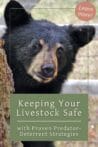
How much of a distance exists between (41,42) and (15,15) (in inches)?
12.3

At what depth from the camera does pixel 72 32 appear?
3428 centimetres

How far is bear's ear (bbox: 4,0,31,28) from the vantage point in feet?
112

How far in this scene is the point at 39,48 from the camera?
34.2m

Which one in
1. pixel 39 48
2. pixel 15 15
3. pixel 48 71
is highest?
pixel 15 15

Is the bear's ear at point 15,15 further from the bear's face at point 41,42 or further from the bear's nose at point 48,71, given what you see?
the bear's nose at point 48,71

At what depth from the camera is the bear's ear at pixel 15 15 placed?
3422cm

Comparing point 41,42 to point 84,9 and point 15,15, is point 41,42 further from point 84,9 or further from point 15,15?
point 84,9

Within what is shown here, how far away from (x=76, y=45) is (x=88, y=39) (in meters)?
0.12

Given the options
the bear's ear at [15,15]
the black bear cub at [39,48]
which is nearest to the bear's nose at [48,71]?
the black bear cub at [39,48]

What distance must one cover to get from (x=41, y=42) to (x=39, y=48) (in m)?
0.06

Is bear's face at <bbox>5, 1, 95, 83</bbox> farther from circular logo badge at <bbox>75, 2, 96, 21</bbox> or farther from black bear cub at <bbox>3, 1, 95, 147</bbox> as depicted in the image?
circular logo badge at <bbox>75, 2, 96, 21</bbox>

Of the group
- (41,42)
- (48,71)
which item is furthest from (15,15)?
(48,71)

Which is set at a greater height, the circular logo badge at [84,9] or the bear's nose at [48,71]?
the circular logo badge at [84,9]

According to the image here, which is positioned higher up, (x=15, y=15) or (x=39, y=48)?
(x=15, y=15)
